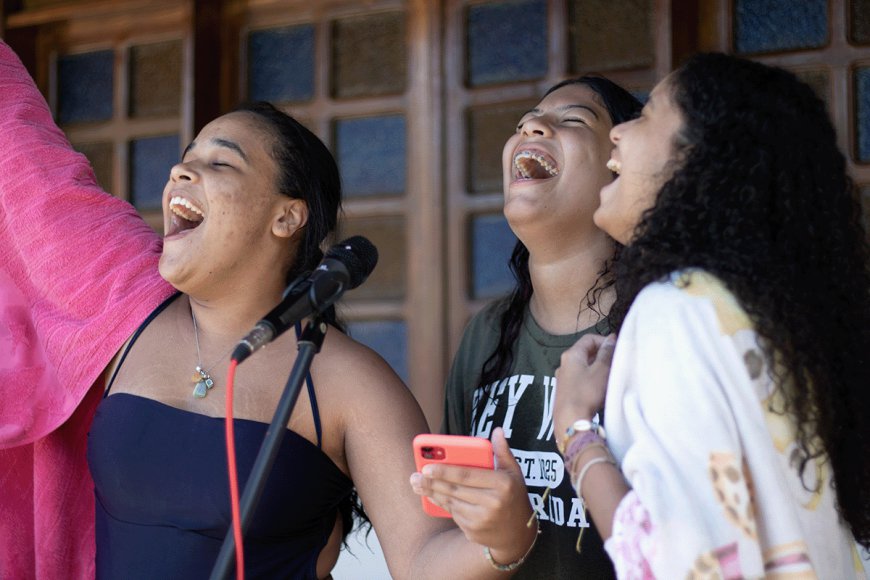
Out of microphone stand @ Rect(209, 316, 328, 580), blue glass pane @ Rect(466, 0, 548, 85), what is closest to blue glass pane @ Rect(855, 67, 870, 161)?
blue glass pane @ Rect(466, 0, 548, 85)

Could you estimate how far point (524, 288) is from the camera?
2264 millimetres

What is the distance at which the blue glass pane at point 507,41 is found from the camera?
136 inches

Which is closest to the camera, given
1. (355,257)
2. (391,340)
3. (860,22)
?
(355,257)

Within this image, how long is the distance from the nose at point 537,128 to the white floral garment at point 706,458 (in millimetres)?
810

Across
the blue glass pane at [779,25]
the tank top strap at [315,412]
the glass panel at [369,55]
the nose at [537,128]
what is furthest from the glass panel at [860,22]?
the tank top strap at [315,412]

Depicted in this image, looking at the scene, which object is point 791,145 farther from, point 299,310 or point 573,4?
point 573,4

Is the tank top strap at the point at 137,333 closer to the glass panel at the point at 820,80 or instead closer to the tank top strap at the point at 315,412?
the tank top strap at the point at 315,412

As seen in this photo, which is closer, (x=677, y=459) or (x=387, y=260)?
(x=677, y=459)

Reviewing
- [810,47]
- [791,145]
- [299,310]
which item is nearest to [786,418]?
[791,145]

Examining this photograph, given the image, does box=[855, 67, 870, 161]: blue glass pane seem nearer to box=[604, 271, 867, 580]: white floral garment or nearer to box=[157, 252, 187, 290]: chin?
box=[604, 271, 867, 580]: white floral garment

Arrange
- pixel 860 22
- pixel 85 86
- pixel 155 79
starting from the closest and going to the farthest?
pixel 860 22 → pixel 155 79 → pixel 85 86

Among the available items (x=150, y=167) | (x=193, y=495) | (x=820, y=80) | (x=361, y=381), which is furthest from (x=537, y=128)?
(x=150, y=167)

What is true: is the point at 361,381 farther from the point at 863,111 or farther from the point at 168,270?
the point at 863,111

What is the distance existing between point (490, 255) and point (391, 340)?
452 mm
